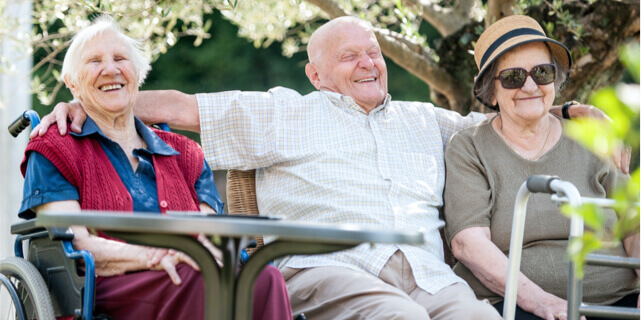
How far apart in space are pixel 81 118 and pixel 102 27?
1.26ft

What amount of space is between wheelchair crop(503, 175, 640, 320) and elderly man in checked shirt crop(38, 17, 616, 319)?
34cm

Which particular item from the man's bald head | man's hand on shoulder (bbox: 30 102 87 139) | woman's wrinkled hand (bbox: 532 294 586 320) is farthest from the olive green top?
man's hand on shoulder (bbox: 30 102 87 139)

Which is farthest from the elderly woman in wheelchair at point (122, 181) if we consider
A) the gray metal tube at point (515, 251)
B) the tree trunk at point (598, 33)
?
the tree trunk at point (598, 33)

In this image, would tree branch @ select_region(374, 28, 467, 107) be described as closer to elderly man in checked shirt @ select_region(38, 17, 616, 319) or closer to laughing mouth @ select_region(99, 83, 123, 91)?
elderly man in checked shirt @ select_region(38, 17, 616, 319)

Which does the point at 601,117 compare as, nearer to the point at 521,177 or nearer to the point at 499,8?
the point at 521,177

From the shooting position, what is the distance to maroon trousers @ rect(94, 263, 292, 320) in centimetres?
213

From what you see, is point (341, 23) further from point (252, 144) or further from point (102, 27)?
point (102, 27)

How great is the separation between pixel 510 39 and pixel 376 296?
1338 mm

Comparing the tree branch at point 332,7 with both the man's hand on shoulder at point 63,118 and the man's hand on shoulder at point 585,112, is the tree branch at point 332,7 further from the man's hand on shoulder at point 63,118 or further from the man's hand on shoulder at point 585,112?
the man's hand on shoulder at point 63,118

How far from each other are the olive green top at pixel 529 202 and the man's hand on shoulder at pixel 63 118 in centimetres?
150

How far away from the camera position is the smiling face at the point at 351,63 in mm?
3408

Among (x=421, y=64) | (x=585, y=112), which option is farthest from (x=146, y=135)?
(x=421, y=64)

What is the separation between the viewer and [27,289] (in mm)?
2271

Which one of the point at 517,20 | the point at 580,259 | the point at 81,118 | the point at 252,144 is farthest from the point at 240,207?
the point at 580,259
